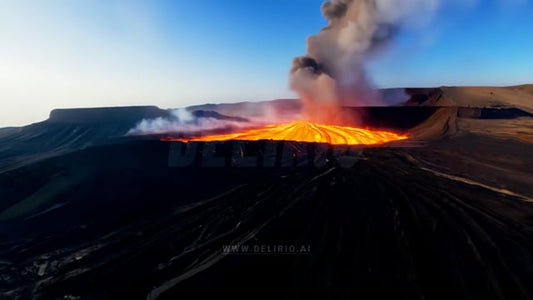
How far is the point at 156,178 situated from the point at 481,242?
59.3 feet

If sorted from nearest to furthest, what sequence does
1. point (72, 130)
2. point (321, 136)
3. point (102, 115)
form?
point (321, 136) → point (72, 130) → point (102, 115)

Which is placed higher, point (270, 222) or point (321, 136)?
point (321, 136)

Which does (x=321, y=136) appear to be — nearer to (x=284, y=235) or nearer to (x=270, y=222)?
(x=270, y=222)

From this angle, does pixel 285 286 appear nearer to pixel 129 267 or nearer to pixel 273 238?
pixel 273 238

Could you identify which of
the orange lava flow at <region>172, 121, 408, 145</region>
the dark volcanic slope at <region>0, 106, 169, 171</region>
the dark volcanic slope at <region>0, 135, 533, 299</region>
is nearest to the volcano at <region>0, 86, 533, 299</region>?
the dark volcanic slope at <region>0, 135, 533, 299</region>

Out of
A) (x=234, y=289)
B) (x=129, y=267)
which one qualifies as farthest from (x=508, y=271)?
(x=129, y=267)

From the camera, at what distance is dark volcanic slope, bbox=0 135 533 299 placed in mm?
9328

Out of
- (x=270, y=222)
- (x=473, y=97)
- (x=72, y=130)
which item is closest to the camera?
(x=270, y=222)

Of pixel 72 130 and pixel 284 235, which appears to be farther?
pixel 72 130

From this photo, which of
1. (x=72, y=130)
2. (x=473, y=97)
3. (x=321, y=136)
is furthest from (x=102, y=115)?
(x=473, y=97)

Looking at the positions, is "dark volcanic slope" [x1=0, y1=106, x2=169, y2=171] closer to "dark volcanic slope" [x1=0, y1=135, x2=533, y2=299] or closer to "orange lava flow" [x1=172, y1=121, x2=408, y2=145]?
"orange lava flow" [x1=172, y1=121, x2=408, y2=145]

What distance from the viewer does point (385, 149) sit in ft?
88.4

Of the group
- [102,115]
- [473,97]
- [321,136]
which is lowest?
[321,136]

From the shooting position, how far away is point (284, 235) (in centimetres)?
1190
